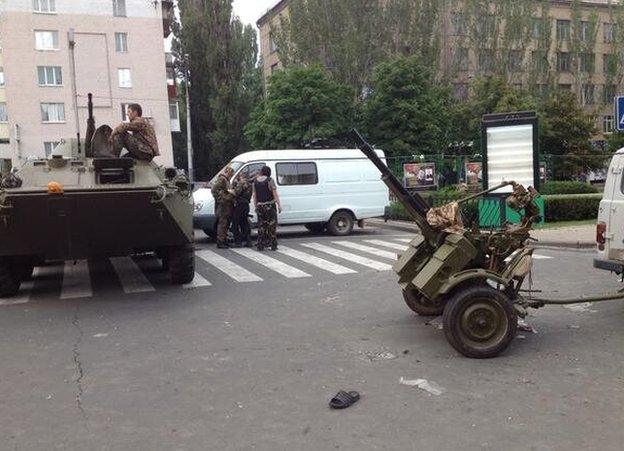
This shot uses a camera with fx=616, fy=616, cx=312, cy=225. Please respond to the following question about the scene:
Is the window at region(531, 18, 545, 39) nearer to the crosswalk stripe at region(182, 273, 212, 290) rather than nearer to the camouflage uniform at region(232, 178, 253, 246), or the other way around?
the camouflage uniform at region(232, 178, 253, 246)

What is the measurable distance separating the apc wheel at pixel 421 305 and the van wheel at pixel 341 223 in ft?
28.8

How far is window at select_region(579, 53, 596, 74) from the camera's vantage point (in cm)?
4647

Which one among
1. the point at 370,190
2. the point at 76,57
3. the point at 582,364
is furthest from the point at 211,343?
the point at 76,57

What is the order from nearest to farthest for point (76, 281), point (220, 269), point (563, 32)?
1. point (76, 281)
2. point (220, 269)
3. point (563, 32)

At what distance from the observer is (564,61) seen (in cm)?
4791

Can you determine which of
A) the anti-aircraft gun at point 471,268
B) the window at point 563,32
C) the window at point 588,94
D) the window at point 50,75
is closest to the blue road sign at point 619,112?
the anti-aircraft gun at point 471,268

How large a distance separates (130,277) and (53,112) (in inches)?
1405

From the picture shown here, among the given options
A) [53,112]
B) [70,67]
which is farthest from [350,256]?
[53,112]

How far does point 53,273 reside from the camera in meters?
10.9

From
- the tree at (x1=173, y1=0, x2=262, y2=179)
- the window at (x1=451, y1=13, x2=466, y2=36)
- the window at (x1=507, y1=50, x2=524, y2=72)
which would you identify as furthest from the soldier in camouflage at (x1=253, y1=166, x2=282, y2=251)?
the window at (x1=507, y1=50, x2=524, y2=72)

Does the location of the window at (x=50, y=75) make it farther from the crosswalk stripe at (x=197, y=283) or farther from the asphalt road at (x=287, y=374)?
the asphalt road at (x=287, y=374)

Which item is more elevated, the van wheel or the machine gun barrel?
the machine gun barrel

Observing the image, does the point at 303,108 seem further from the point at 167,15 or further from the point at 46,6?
the point at 46,6

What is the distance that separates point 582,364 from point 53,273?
349 inches
